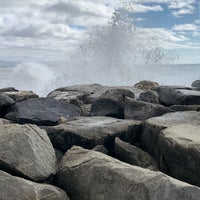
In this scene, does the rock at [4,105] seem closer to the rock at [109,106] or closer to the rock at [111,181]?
the rock at [109,106]

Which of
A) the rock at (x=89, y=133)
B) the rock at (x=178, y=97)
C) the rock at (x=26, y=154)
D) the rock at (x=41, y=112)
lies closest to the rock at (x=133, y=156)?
the rock at (x=89, y=133)

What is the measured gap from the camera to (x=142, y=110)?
500 centimetres

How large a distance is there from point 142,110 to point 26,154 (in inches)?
84.6

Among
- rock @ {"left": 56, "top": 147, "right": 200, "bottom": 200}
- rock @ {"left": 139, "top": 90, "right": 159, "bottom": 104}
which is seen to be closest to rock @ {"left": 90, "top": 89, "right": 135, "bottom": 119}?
rock @ {"left": 139, "top": 90, "right": 159, "bottom": 104}

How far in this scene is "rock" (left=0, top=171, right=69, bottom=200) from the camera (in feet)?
8.87

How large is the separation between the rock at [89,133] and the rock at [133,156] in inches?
8.1

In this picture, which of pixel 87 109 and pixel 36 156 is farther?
pixel 87 109

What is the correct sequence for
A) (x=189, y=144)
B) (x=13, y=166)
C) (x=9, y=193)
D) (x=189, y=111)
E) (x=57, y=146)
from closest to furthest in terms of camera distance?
(x=9, y=193) → (x=13, y=166) → (x=189, y=144) → (x=57, y=146) → (x=189, y=111)

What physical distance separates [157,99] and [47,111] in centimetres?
158

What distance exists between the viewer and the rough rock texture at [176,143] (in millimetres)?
3305

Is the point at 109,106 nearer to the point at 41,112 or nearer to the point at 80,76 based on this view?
the point at 41,112

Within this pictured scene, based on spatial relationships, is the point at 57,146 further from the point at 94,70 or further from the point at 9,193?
the point at 94,70

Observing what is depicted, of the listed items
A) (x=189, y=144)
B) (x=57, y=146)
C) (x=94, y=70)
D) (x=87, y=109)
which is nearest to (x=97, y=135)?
(x=57, y=146)

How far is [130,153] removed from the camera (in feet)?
12.1
